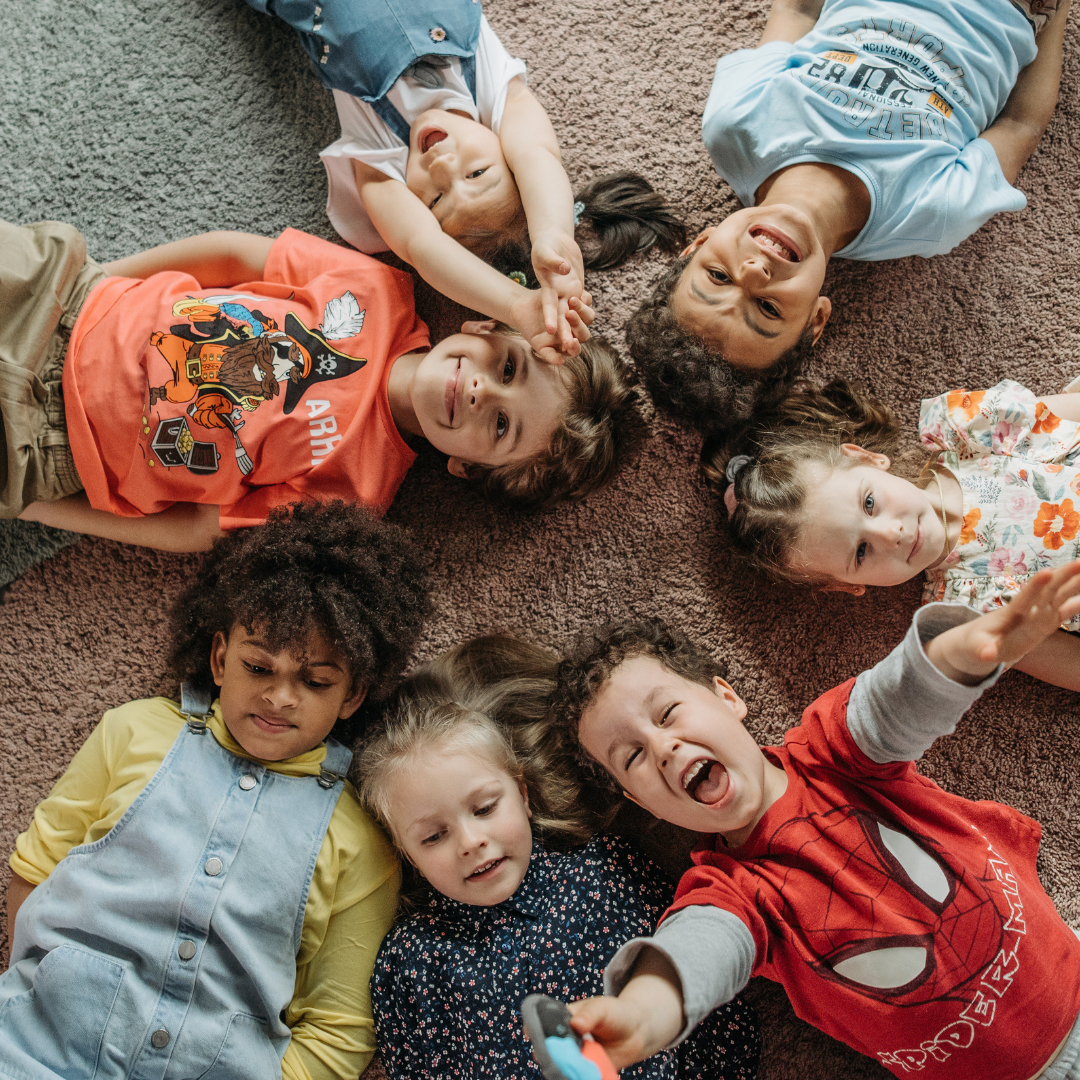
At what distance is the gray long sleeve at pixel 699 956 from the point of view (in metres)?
0.95

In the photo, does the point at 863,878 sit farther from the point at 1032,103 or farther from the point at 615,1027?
the point at 1032,103

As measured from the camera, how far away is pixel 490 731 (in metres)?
1.29

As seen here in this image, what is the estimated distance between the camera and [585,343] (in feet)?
4.45

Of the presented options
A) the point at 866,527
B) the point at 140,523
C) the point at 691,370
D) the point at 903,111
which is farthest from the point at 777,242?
the point at 140,523

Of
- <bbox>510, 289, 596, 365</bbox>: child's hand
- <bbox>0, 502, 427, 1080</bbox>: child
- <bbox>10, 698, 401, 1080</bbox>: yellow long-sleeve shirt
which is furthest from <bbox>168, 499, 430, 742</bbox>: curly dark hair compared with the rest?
<bbox>510, 289, 596, 365</bbox>: child's hand

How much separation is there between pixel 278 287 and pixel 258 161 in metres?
0.28

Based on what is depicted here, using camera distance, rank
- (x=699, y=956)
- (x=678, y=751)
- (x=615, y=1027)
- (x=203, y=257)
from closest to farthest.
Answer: (x=615, y=1027), (x=699, y=956), (x=678, y=751), (x=203, y=257)

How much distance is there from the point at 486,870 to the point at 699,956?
34 cm

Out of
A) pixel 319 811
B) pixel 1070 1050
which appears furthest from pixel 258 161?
pixel 1070 1050

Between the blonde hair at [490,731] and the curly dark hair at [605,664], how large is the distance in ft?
0.13

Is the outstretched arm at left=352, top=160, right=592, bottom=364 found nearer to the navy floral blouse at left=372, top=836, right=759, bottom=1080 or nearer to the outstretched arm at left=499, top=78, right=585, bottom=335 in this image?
the outstretched arm at left=499, top=78, right=585, bottom=335

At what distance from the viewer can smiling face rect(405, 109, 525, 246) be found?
1.34 m

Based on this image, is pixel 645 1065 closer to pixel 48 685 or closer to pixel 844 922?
pixel 844 922

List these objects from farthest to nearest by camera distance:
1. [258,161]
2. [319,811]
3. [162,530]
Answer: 1. [258,161]
2. [162,530]
3. [319,811]
